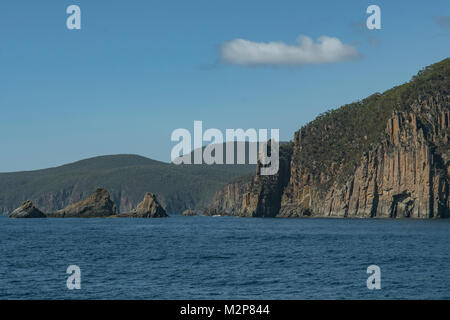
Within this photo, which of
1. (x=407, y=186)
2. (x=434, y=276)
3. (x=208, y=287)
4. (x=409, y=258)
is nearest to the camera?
(x=208, y=287)

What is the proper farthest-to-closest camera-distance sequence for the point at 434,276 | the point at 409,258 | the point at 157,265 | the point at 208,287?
the point at 409,258
the point at 157,265
the point at 434,276
the point at 208,287

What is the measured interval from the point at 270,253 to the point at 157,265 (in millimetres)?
18791

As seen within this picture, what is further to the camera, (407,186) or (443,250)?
(407,186)

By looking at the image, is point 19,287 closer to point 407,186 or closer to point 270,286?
point 270,286

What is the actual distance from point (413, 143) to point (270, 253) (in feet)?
451

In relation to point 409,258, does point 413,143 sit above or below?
above

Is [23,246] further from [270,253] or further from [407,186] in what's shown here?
[407,186]

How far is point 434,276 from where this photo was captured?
177 feet

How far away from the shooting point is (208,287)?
47.6 meters

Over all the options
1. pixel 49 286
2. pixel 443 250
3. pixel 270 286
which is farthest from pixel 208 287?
pixel 443 250
